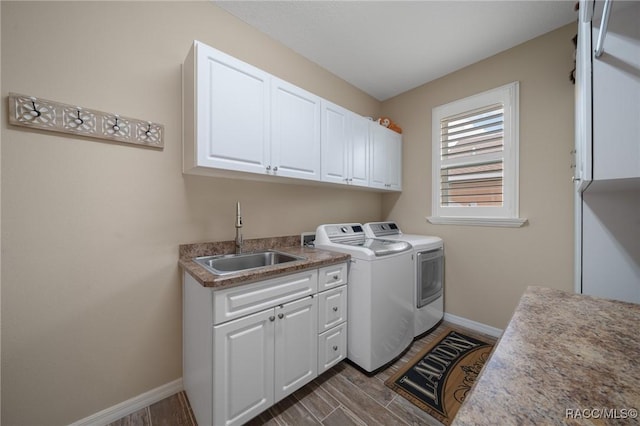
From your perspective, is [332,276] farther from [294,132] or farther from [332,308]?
[294,132]

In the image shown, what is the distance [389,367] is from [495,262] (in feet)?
4.67

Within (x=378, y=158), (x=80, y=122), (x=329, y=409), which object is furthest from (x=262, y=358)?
(x=378, y=158)

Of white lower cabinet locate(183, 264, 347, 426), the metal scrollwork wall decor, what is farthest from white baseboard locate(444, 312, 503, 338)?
the metal scrollwork wall decor

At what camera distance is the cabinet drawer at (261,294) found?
1159mm

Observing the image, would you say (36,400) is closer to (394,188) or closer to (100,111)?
(100,111)

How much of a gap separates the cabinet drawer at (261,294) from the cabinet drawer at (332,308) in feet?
0.44

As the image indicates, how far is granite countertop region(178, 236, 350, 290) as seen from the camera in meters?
1.15

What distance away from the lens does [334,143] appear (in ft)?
6.80

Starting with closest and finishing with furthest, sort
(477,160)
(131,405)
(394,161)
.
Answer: (131,405)
(477,160)
(394,161)

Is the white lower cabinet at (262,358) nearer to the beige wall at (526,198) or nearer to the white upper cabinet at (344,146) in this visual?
the white upper cabinet at (344,146)

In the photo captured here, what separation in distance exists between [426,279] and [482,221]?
0.81m

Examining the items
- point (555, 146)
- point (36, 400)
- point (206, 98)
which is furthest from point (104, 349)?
point (555, 146)

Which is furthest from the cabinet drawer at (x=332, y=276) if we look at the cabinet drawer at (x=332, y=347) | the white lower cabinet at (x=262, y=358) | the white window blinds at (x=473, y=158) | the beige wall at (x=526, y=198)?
the white window blinds at (x=473, y=158)

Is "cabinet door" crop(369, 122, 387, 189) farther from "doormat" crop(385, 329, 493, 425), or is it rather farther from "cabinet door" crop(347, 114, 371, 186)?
"doormat" crop(385, 329, 493, 425)
